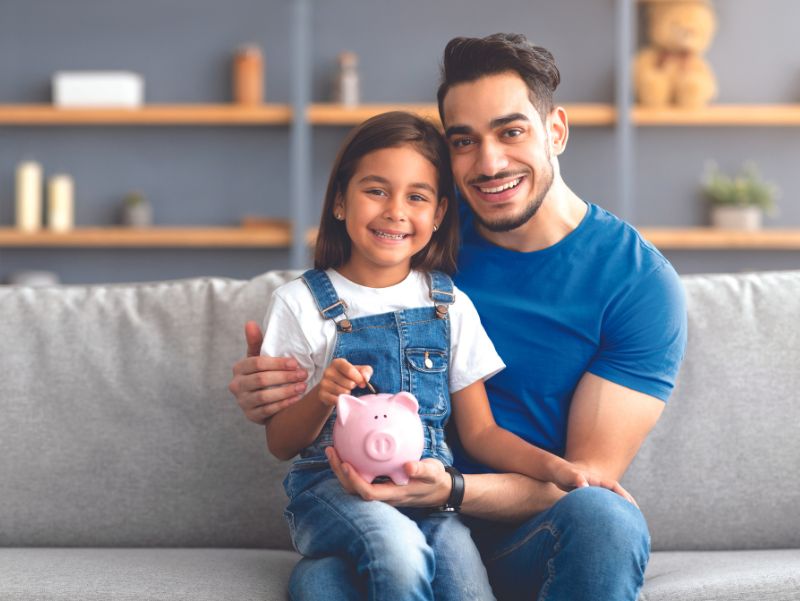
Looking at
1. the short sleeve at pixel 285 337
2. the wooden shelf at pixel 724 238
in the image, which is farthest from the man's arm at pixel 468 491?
the wooden shelf at pixel 724 238

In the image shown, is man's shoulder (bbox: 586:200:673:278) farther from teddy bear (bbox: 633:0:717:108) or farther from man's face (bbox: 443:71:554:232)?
teddy bear (bbox: 633:0:717:108)

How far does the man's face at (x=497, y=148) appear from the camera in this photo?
1.75m

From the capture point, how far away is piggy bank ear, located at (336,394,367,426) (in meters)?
1.41

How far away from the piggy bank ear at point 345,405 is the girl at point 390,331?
7 cm

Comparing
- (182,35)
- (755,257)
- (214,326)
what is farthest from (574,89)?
(214,326)

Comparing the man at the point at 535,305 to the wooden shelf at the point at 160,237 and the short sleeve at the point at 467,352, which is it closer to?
the short sleeve at the point at 467,352

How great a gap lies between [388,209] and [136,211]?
10.3 feet

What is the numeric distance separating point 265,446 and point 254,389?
0.32 m

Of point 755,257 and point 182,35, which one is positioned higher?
point 182,35

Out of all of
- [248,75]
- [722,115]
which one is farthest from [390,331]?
[722,115]

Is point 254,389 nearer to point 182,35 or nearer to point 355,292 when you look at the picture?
point 355,292

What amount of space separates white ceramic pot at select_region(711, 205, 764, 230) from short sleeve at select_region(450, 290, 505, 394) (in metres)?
3.08

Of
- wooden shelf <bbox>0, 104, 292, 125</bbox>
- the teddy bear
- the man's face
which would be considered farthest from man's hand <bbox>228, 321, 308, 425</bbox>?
the teddy bear

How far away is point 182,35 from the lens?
4648mm
